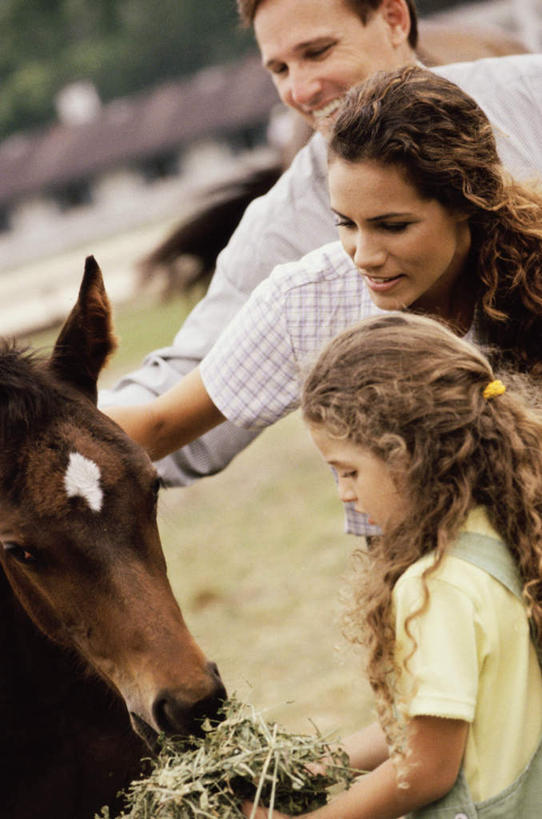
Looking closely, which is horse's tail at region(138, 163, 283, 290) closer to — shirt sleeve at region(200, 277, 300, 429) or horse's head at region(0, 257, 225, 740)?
shirt sleeve at region(200, 277, 300, 429)

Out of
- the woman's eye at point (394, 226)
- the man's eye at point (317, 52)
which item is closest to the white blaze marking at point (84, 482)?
the woman's eye at point (394, 226)

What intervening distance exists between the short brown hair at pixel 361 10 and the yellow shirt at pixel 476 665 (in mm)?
2455

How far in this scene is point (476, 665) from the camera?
1920mm

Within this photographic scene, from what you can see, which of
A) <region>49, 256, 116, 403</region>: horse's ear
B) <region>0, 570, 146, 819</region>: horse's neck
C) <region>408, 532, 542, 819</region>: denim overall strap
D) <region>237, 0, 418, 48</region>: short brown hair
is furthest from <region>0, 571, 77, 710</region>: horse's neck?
<region>237, 0, 418, 48</region>: short brown hair

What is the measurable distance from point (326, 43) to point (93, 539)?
7.32 ft

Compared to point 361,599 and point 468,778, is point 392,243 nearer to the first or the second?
point 361,599

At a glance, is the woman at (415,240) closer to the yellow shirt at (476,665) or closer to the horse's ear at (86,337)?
the horse's ear at (86,337)

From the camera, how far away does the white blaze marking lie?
102 inches

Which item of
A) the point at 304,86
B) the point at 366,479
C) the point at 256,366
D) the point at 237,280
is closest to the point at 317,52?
the point at 304,86

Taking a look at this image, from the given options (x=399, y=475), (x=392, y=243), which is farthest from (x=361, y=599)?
(x=392, y=243)

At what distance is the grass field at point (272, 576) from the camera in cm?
527

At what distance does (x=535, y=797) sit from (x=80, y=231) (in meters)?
44.0

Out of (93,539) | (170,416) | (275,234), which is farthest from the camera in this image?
(275,234)

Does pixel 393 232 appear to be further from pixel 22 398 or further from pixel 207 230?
pixel 207 230
